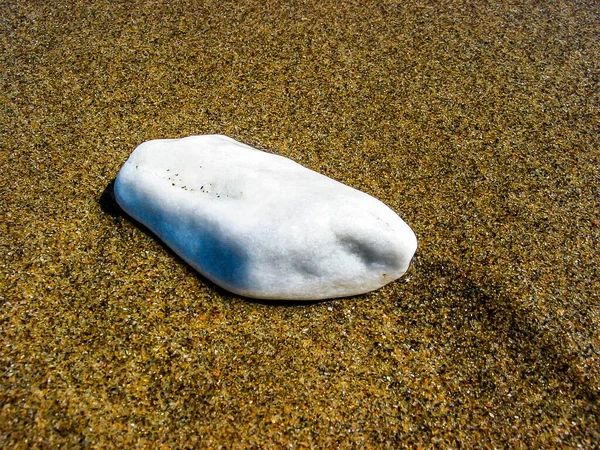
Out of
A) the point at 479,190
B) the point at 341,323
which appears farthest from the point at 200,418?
the point at 479,190

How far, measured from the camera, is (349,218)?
1.51 meters

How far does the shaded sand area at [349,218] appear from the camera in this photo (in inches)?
51.4

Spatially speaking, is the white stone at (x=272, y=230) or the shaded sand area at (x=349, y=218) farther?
the white stone at (x=272, y=230)

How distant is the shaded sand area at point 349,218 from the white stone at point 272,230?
0.08 meters

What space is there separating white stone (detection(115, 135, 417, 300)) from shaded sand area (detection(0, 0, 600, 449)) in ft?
0.25

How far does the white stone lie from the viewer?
1490mm

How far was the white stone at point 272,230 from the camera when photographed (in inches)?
58.7

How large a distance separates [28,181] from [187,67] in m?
0.88

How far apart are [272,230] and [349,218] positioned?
0.74 feet

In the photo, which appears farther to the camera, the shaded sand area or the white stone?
the white stone

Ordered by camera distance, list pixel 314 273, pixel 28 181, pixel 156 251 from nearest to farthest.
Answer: pixel 314 273 < pixel 156 251 < pixel 28 181

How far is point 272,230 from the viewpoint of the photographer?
1494 mm

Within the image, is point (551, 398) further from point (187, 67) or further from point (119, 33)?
point (119, 33)

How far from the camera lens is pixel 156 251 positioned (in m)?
1.64
